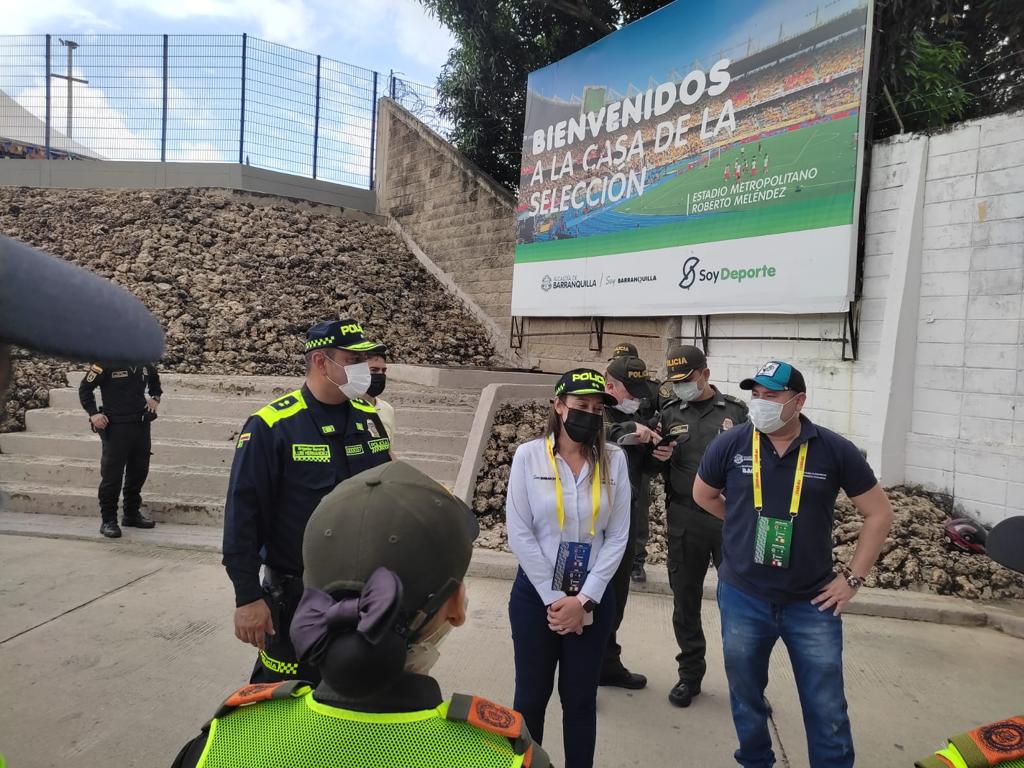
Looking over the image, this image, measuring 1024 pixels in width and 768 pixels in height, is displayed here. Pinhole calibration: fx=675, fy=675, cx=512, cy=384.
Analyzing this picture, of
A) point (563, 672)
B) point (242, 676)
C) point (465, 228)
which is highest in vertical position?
point (465, 228)

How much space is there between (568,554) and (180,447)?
596cm

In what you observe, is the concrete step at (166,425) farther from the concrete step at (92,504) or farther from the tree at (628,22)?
the tree at (628,22)

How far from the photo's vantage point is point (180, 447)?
7219 mm

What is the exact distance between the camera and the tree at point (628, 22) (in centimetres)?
695

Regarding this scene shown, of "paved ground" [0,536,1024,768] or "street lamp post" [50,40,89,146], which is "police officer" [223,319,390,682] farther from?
"street lamp post" [50,40,89,146]

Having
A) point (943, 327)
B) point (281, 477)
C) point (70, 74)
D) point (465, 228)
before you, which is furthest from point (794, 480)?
point (70, 74)

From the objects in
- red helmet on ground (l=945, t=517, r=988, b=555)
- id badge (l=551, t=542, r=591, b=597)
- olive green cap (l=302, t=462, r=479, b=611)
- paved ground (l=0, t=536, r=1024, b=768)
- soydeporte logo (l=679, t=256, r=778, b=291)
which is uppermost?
soydeporte logo (l=679, t=256, r=778, b=291)

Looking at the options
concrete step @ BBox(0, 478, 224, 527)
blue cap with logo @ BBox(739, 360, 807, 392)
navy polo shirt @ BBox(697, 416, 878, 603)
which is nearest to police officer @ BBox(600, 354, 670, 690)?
navy polo shirt @ BBox(697, 416, 878, 603)

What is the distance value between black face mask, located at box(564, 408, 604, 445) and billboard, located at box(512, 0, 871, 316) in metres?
4.64

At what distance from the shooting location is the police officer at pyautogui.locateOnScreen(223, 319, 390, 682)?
237 centimetres

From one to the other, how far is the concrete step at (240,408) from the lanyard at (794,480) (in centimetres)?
480

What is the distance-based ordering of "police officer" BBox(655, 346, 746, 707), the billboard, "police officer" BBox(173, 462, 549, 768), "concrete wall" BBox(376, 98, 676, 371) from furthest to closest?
1. "concrete wall" BBox(376, 98, 676, 371)
2. the billboard
3. "police officer" BBox(655, 346, 746, 707)
4. "police officer" BBox(173, 462, 549, 768)

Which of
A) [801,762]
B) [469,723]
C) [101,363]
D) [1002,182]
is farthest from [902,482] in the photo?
[101,363]

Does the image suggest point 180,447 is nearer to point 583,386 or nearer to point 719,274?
point 583,386
